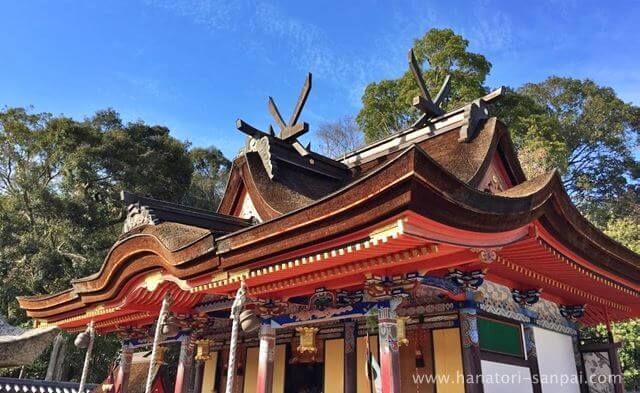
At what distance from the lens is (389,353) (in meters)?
5.80

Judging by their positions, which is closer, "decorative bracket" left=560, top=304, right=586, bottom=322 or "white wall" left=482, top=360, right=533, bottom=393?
"white wall" left=482, top=360, right=533, bottom=393

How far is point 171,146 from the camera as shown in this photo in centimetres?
2719

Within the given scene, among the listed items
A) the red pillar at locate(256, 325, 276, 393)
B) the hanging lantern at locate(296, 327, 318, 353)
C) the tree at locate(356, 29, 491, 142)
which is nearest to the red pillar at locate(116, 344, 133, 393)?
the red pillar at locate(256, 325, 276, 393)

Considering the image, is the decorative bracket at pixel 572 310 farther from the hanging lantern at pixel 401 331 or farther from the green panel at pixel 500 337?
the hanging lantern at pixel 401 331

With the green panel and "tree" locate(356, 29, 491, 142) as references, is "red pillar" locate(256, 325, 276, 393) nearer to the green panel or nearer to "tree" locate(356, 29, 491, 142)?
the green panel

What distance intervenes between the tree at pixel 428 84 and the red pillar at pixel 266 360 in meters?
20.2

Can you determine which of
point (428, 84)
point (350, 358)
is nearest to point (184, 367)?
point (350, 358)

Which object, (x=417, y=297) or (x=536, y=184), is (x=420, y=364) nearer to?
(x=417, y=297)

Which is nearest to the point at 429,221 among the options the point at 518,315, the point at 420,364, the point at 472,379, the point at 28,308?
the point at 472,379

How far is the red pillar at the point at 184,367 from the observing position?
8.89m

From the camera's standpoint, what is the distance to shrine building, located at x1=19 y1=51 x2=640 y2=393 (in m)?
4.95

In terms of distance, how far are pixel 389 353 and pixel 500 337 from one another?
244 centimetres

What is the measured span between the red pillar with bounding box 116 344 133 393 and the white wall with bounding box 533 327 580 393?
851cm

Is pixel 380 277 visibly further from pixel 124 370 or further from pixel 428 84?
pixel 428 84
